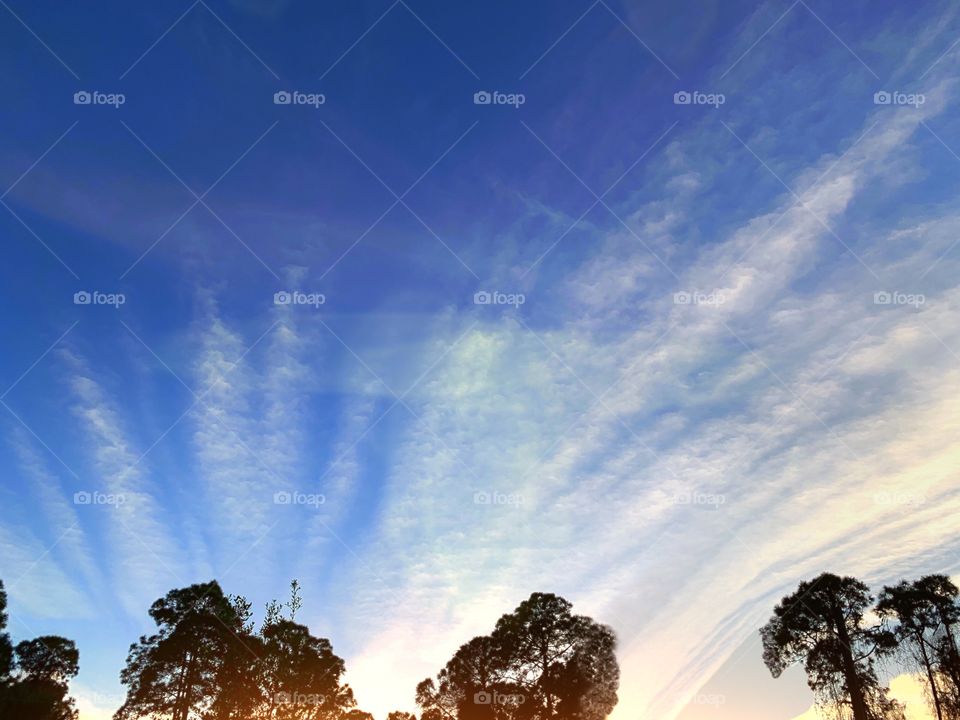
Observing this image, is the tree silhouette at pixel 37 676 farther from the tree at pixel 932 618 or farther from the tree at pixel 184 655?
the tree at pixel 932 618

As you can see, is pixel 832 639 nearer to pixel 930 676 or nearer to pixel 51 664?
pixel 930 676

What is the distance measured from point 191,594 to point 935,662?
56837 mm

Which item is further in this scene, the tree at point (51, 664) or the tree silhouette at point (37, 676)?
the tree at point (51, 664)

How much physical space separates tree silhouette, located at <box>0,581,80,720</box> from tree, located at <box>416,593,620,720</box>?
3024 cm

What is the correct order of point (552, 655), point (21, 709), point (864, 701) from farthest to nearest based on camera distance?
point (552, 655) < point (864, 701) < point (21, 709)

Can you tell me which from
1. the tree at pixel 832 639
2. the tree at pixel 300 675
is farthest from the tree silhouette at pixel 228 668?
the tree at pixel 832 639

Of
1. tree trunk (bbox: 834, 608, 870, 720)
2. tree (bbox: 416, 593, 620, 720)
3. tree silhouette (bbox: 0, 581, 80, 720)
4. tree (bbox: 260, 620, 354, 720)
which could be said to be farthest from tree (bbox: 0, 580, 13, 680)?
tree trunk (bbox: 834, 608, 870, 720)

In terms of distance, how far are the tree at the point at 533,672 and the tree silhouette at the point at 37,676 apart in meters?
30.2

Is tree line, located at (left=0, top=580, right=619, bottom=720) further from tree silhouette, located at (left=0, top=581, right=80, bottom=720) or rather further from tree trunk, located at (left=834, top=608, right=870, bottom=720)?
tree trunk, located at (left=834, top=608, right=870, bottom=720)

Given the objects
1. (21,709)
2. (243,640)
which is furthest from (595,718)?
(21,709)

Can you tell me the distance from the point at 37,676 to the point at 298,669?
834 inches

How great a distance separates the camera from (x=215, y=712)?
152 ft

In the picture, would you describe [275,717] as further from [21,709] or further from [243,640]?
[21,709]

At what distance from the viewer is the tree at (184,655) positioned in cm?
4544
